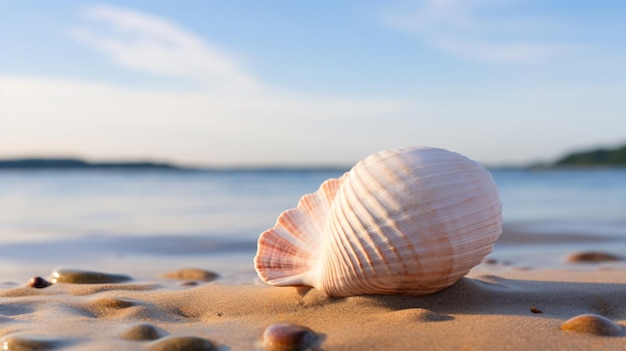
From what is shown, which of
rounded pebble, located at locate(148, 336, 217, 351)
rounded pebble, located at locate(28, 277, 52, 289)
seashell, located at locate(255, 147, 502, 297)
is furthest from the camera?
rounded pebble, located at locate(28, 277, 52, 289)

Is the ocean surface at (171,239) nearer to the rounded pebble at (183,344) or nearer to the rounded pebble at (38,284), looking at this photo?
the rounded pebble at (38,284)

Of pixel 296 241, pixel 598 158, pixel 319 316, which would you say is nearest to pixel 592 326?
pixel 319 316

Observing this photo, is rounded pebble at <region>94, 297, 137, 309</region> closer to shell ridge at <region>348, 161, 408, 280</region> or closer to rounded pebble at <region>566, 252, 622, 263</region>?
shell ridge at <region>348, 161, 408, 280</region>

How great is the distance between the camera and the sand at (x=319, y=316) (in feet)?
7.55

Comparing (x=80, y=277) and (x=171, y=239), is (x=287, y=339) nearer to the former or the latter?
(x=80, y=277)

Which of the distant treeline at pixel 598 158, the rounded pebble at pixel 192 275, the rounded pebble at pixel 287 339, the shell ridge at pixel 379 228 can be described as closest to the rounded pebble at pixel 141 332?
the rounded pebble at pixel 287 339

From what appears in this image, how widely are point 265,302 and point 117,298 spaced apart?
71cm

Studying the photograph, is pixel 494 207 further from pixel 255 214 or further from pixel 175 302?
pixel 255 214

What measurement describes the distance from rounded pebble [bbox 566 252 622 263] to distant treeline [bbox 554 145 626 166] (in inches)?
3678

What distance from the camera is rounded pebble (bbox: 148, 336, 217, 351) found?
2.22 meters

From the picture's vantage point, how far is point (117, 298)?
3049mm

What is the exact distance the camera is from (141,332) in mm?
2395

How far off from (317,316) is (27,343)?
1.16 metres

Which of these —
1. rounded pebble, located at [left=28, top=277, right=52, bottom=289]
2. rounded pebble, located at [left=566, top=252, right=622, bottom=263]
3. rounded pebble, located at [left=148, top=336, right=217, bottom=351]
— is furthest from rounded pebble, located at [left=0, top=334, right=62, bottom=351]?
rounded pebble, located at [left=566, top=252, right=622, bottom=263]
